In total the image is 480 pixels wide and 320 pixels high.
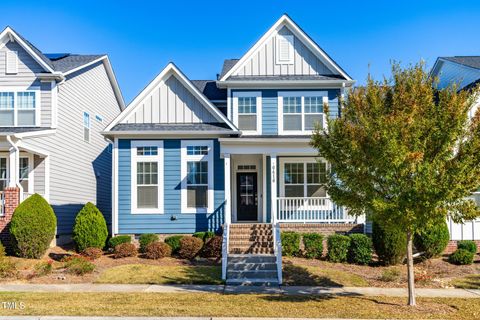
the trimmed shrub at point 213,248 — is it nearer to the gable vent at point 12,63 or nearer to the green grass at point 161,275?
the green grass at point 161,275

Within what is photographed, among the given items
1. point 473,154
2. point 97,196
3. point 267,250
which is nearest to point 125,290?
point 267,250

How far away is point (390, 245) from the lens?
15.9 metres

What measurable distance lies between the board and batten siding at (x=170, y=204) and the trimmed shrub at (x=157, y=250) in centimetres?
172

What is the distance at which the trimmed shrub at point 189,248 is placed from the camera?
56.1 feet

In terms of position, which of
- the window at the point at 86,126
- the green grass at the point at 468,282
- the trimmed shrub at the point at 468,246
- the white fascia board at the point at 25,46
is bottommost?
the green grass at the point at 468,282

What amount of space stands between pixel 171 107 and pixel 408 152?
11591 millimetres

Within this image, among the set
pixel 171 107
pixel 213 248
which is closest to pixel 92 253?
pixel 213 248

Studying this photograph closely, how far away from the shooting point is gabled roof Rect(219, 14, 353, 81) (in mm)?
20250

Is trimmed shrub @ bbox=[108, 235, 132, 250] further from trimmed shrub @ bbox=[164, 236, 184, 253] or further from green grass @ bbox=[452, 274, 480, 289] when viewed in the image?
green grass @ bbox=[452, 274, 480, 289]

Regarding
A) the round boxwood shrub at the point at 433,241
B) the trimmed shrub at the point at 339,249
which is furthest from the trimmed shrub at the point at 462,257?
the trimmed shrub at the point at 339,249

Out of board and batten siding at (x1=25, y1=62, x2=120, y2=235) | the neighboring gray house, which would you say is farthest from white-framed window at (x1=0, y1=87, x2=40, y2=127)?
board and batten siding at (x1=25, y1=62, x2=120, y2=235)

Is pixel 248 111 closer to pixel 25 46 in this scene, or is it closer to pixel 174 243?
pixel 174 243

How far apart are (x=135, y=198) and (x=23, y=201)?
390 centimetres

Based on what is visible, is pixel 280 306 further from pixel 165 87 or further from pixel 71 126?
pixel 71 126
